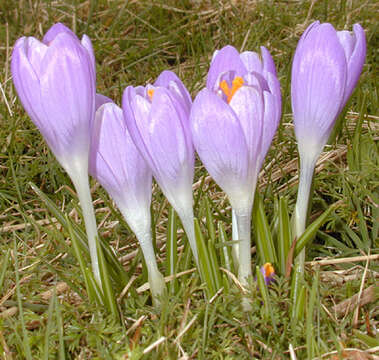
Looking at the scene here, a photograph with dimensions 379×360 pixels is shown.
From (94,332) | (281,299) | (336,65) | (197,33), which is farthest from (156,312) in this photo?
(197,33)

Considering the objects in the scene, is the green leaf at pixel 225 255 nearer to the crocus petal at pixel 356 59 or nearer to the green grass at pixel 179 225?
the green grass at pixel 179 225

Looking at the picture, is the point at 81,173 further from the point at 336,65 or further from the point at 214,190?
the point at 214,190

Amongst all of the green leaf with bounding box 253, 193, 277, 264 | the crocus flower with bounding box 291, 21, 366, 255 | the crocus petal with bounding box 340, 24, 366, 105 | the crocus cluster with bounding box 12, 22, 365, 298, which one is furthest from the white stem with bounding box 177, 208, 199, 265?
the crocus petal with bounding box 340, 24, 366, 105

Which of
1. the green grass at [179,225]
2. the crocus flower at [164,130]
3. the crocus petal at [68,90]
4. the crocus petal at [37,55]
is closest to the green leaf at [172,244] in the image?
the green grass at [179,225]

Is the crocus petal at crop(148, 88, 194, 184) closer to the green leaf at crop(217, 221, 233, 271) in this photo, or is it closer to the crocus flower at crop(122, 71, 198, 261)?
the crocus flower at crop(122, 71, 198, 261)

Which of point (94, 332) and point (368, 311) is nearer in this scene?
point (94, 332)

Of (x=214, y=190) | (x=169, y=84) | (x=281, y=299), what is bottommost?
(x=214, y=190)
